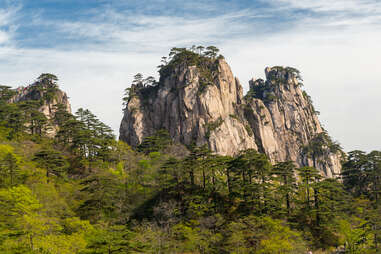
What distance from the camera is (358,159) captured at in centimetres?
9344

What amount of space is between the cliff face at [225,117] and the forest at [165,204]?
100 feet

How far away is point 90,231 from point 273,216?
3044 centimetres

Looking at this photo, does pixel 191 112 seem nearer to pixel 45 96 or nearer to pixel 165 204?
pixel 45 96

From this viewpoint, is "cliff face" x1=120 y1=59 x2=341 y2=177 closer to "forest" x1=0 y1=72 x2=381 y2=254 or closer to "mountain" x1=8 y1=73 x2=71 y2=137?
"mountain" x1=8 y1=73 x2=71 y2=137

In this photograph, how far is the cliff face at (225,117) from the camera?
113 meters

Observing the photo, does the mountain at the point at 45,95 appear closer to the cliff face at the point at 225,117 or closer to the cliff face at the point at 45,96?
the cliff face at the point at 45,96

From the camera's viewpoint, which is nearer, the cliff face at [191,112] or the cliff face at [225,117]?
the cliff face at [191,112]

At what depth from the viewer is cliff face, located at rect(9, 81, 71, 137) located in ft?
388

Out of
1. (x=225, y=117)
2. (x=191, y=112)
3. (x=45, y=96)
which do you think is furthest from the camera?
(x=45, y=96)

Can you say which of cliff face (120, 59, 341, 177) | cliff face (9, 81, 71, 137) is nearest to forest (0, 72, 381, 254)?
cliff face (9, 81, 71, 137)

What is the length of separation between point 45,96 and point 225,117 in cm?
6065

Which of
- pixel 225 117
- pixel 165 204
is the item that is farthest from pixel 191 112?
pixel 165 204

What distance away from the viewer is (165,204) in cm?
6519

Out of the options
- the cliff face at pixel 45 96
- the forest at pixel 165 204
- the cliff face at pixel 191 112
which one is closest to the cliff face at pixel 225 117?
the cliff face at pixel 191 112
